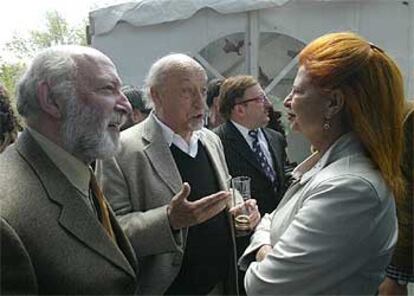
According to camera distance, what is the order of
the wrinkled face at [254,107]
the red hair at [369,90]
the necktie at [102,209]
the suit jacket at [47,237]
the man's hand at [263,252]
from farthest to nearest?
the wrinkled face at [254,107] → the necktie at [102,209] → the man's hand at [263,252] → the red hair at [369,90] → the suit jacket at [47,237]

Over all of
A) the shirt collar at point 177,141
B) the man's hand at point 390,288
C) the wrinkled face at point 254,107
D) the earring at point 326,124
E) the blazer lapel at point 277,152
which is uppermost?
the earring at point 326,124

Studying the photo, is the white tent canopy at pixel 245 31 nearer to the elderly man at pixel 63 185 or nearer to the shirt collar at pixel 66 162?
the elderly man at pixel 63 185

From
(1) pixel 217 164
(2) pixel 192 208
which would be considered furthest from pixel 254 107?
(2) pixel 192 208

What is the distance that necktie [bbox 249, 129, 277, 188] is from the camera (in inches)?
130

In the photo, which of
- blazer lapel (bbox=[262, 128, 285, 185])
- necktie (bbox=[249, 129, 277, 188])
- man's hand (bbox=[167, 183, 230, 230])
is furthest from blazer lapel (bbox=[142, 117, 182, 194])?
blazer lapel (bbox=[262, 128, 285, 185])

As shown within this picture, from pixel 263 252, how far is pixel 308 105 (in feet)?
1.54

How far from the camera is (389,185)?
1409 millimetres

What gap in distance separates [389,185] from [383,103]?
0.76ft

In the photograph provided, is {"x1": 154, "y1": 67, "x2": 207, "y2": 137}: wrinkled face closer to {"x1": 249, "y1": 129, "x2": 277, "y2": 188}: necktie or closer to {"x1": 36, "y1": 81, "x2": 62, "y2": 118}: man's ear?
{"x1": 36, "y1": 81, "x2": 62, "y2": 118}: man's ear

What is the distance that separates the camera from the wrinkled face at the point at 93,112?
161 centimetres

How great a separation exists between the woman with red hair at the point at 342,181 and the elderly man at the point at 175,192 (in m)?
0.51

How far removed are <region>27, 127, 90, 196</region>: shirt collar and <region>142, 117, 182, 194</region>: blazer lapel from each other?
0.57 metres

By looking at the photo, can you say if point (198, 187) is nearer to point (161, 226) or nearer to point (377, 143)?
point (161, 226)

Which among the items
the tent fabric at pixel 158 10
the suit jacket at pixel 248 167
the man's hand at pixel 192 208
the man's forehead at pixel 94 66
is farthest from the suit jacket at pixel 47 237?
the tent fabric at pixel 158 10
